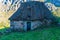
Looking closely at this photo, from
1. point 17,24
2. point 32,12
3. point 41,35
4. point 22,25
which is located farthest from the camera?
point 32,12

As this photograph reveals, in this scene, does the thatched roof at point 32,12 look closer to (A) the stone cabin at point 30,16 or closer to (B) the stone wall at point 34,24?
(A) the stone cabin at point 30,16

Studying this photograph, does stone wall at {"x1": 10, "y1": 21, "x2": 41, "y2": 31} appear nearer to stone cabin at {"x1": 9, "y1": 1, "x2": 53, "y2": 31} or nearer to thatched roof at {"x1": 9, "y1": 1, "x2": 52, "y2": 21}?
stone cabin at {"x1": 9, "y1": 1, "x2": 53, "y2": 31}

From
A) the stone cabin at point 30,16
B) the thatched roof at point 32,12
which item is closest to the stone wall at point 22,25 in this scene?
Result: the stone cabin at point 30,16

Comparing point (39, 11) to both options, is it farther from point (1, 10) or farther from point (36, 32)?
point (1, 10)

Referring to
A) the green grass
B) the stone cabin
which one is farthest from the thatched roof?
the green grass

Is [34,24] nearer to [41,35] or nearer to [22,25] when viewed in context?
[22,25]

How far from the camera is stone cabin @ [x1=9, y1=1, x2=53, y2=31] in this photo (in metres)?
28.2

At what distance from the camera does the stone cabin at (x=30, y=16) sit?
28172mm

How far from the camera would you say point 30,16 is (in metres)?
28.7

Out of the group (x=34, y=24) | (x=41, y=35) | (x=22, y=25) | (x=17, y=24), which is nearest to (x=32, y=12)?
(x=34, y=24)

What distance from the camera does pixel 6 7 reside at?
37875 mm

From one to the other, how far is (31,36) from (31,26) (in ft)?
12.8

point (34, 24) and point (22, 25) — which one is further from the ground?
point (34, 24)

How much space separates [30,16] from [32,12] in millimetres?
559
